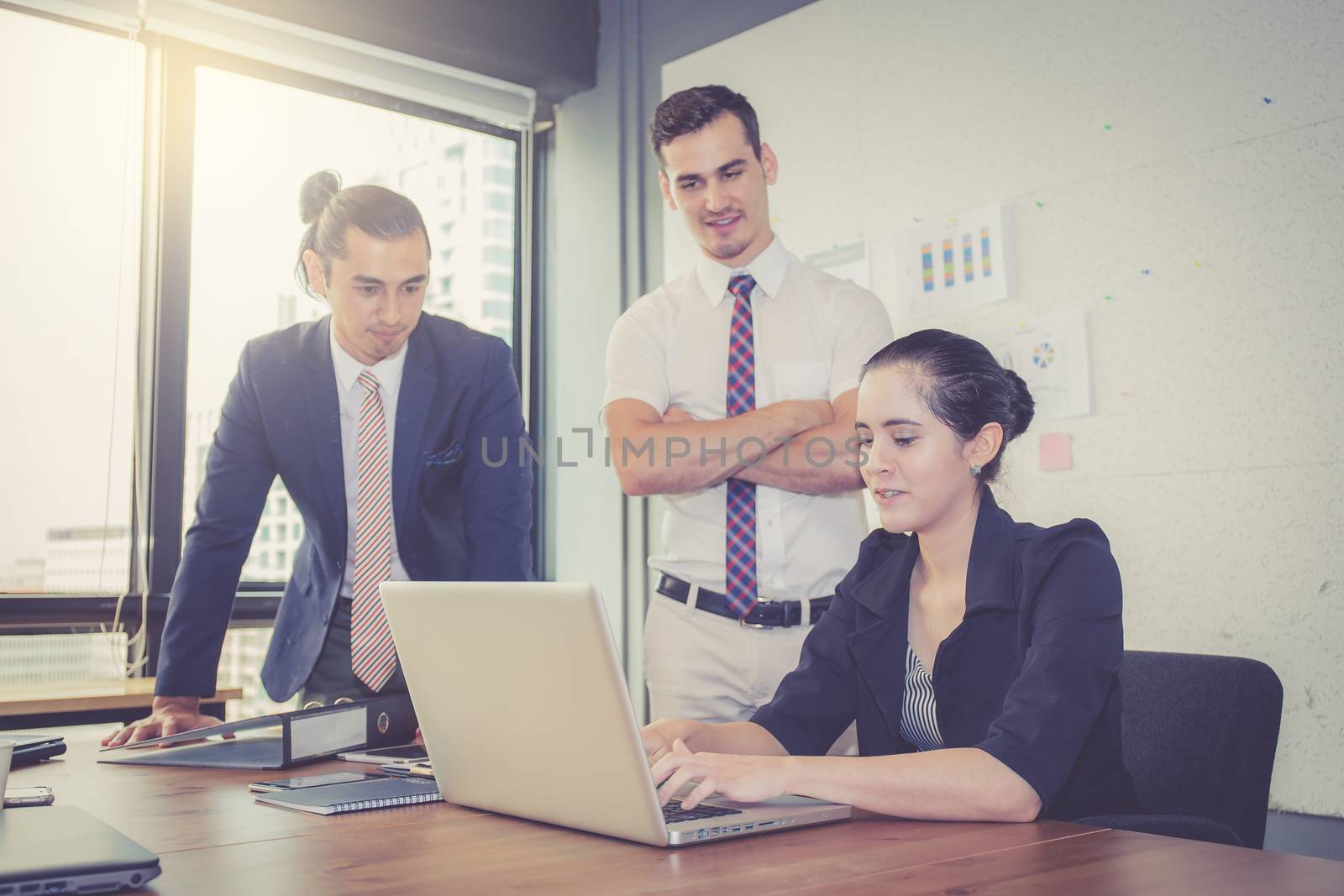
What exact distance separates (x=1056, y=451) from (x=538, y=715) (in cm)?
179

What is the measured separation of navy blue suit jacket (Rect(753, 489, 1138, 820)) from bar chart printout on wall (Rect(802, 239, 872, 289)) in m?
1.34

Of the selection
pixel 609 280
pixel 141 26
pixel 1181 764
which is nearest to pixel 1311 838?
pixel 1181 764

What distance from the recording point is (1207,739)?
152 cm

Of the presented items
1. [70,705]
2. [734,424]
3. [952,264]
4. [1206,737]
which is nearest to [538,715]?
[1206,737]

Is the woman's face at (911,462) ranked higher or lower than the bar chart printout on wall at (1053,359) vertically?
lower

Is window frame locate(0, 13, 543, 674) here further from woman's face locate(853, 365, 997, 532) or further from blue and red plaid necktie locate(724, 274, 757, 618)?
woman's face locate(853, 365, 997, 532)

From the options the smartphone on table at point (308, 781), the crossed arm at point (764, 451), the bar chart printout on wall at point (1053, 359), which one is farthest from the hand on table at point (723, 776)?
the bar chart printout on wall at point (1053, 359)

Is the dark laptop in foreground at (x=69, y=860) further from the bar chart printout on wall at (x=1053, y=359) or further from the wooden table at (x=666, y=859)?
the bar chart printout on wall at (x=1053, y=359)

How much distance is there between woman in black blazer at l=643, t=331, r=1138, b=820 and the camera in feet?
3.81

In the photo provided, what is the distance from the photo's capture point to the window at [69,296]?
10.1 ft

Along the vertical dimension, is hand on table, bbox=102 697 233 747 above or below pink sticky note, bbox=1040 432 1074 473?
below

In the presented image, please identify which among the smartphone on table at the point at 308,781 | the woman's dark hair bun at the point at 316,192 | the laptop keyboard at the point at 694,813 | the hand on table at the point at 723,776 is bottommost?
the smartphone on table at the point at 308,781

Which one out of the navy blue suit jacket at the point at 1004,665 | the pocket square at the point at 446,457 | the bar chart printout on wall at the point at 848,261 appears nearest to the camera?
the navy blue suit jacket at the point at 1004,665

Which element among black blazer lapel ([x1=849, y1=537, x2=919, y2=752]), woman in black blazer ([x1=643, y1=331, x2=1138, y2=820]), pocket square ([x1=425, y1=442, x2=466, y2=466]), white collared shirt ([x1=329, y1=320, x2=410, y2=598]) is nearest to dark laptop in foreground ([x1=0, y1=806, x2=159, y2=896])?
woman in black blazer ([x1=643, y1=331, x2=1138, y2=820])
